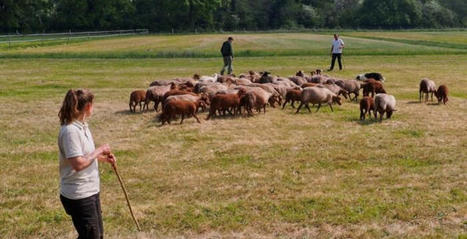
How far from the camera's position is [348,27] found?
323ft

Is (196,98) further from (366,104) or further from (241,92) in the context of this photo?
(366,104)

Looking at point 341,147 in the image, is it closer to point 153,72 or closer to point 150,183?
point 150,183

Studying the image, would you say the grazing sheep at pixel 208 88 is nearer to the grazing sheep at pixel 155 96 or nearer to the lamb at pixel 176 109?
the grazing sheep at pixel 155 96

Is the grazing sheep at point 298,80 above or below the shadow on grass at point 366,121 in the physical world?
above

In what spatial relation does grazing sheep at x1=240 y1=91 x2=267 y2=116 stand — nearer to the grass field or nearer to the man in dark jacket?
the grass field

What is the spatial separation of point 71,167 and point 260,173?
17.1ft

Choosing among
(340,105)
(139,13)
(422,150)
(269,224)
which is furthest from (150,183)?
(139,13)

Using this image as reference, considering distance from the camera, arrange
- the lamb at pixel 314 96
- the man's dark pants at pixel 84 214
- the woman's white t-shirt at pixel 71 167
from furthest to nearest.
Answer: the lamb at pixel 314 96, the man's dark pants at pixel 84 214, the woman's white t-shirt at pixel 71 167

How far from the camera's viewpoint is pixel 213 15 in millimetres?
97875

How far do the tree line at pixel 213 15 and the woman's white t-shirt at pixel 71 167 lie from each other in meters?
88.3

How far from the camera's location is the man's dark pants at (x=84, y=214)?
18.2 ft

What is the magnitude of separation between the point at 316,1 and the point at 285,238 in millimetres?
104023

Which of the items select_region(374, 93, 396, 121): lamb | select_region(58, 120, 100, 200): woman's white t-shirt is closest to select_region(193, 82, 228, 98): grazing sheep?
select_region(374, 93, 396, 121): lamb

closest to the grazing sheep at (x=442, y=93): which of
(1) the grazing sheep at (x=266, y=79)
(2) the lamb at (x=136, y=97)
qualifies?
(1) the grazing sheep at (x=266, y=79)
